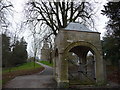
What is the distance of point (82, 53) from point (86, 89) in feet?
16.1

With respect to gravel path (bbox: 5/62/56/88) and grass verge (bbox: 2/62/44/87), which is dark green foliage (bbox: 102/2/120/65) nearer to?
gravel path (bbox: 5/62/56/88)

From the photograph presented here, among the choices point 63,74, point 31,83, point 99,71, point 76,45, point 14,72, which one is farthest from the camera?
point 14,72

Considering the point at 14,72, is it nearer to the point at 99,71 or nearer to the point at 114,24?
the point at 99,71

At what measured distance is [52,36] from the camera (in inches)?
754

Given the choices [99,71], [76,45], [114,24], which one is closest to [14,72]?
[76,45]

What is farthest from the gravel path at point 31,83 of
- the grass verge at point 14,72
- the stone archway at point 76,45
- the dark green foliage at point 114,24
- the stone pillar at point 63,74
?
the dark green foliage at point 114,24

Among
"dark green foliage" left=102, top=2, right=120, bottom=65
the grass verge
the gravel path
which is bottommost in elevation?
the grass verge

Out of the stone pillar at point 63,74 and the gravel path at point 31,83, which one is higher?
the stone pillar at point 63,74

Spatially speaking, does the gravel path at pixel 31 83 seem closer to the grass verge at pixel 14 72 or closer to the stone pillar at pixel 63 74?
the stone pillar at pixel 63 74

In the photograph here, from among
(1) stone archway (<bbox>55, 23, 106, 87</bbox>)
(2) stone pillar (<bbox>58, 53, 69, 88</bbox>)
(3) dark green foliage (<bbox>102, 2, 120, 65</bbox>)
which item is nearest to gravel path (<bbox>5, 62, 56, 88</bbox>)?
(2) stone pillar (<bbox>58, 53, 69, 88</bbox>)

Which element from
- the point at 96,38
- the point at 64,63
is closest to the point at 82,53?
the point at 96,38

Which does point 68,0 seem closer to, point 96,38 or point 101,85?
point 96,38

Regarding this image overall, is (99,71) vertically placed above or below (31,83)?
above

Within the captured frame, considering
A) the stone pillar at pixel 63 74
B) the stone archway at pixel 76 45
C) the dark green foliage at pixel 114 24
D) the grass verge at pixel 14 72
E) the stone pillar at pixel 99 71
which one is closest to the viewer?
the stone pillar at pixel 63 74
